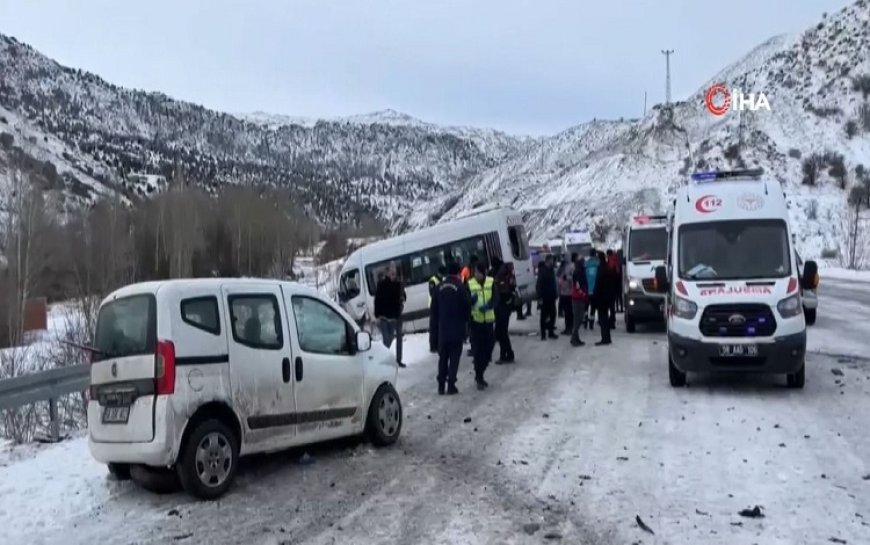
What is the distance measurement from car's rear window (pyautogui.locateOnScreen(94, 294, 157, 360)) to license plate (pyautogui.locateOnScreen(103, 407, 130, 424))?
46 centimetres

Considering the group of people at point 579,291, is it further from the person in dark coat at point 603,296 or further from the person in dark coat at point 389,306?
the person in dark coat at point 389,306

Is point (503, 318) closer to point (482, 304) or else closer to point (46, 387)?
point (482, 304)

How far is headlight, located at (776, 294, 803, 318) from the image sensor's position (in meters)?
12.6

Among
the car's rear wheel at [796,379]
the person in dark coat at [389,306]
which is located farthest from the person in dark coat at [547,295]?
the car's rear wheel at [796,379]

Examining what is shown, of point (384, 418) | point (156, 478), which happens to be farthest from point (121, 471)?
point (384, 418)

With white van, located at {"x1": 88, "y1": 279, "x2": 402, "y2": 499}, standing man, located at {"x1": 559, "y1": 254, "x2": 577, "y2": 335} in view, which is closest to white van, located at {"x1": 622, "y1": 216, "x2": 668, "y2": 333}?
standing man, located at {"x1": 559, "y1": 254, "x2": 577, "y2": 335}

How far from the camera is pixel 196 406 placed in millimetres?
7996

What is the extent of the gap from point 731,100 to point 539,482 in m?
92.1

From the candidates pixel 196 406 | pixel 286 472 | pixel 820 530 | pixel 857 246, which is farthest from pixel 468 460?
pixel 857 246

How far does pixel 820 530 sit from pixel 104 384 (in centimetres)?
592

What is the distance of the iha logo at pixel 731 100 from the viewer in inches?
3583

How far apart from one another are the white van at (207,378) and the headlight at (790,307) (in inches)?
252

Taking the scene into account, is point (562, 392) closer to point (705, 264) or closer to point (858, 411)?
point (705, 264)

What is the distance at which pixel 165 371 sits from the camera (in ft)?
25.7
